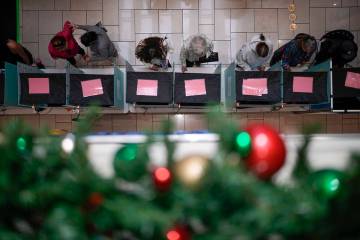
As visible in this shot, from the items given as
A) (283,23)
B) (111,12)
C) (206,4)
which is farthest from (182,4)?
(283,23)

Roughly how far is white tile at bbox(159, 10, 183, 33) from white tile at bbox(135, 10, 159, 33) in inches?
2.8

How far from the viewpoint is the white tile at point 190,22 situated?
504 centimetres

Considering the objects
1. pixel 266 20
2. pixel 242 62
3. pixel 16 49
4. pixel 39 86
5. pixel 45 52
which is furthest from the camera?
pixel 266 20

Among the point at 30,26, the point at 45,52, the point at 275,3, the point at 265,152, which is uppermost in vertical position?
the point at 275,3

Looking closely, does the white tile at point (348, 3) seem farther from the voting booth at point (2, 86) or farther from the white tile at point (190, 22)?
the voting booth at point (2, 86)

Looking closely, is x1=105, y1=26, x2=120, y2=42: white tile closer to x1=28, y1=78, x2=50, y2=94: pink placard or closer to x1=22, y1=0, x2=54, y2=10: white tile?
x1=22, y1=0, x2=54, y2=10: white tile

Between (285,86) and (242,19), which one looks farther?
(242,19)

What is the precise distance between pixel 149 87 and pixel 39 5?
8.36 feet

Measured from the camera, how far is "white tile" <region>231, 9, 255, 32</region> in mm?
5074

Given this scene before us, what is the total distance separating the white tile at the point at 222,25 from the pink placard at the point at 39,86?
2.53m

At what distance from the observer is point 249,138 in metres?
0.57

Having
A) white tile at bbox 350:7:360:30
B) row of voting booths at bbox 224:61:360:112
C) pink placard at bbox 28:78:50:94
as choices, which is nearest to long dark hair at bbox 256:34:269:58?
row of voting booths at bbox 224:61:360:112

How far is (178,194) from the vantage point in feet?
1.67

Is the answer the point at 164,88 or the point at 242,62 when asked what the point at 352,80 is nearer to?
the point at 242,62
